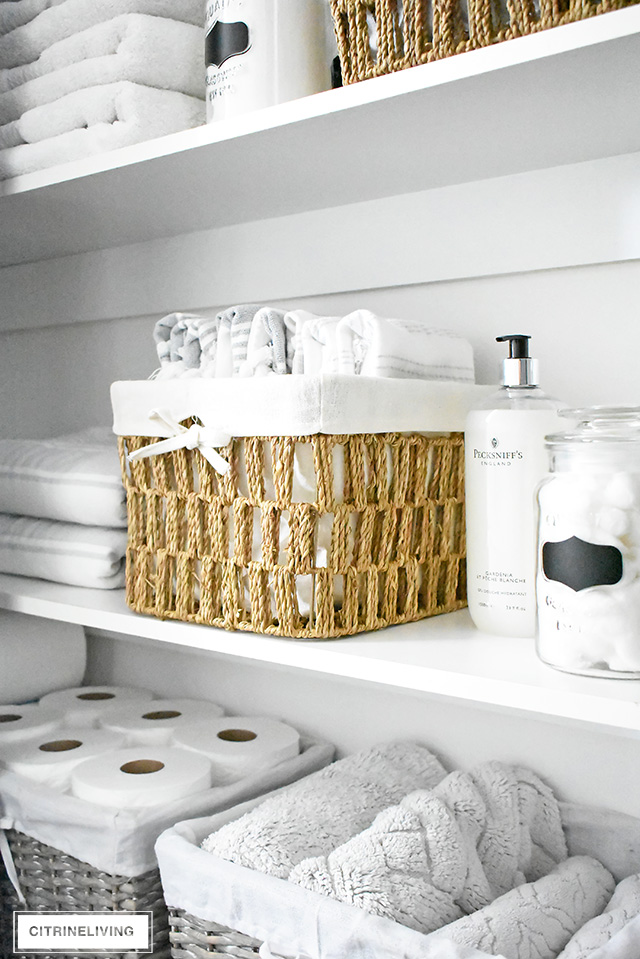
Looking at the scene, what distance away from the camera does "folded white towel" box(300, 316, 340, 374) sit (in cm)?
82

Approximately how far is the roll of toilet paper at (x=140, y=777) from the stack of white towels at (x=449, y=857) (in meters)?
0.08

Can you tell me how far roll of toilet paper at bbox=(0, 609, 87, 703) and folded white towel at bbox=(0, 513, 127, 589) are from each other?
11 centimetres

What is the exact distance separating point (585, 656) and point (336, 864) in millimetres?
286

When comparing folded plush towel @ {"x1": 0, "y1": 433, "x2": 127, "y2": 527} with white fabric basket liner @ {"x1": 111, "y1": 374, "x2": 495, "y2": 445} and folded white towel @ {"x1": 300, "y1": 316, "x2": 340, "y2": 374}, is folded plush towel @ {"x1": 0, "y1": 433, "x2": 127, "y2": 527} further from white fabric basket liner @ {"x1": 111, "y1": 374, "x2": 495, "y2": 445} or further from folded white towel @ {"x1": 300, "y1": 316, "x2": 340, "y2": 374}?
folded white towel @ {"x1": 300, "y1": 316, "x2": 340, "y2": 374}

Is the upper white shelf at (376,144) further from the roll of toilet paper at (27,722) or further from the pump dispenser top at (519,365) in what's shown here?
the roll of toilet paper at (27,722)

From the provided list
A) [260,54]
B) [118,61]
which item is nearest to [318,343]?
[260,54]

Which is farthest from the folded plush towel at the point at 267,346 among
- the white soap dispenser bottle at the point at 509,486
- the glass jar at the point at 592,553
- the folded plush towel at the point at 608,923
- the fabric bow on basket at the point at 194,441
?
the folded plush towel at the point at 608,923

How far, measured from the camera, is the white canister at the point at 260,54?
2.73 feet

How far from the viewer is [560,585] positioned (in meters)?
0.60

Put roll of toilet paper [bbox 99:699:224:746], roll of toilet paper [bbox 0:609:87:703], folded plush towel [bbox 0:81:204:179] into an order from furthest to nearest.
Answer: roll of toilet paper [bbox 0:609:87:703] → roll of toilet paper [bbox 99:699:224:746] → folded plush towel [bbox 0:81:204:179]

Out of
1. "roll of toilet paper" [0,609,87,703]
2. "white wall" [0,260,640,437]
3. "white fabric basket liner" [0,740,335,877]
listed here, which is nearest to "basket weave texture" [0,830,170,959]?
"white fabric basket liner" [0,740,335,877]

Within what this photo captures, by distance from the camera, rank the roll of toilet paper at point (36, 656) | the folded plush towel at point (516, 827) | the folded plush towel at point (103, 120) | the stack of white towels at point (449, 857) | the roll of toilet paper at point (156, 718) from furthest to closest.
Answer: the roll of toilet paper at point (36, 656) < the roll of toilet paper at point (156, 718) < the folded plush towel at point (103, 120) < the folded plush towel at point (516, 827) < the stack of white towels at point (449, 857)

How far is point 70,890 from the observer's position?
89 cm

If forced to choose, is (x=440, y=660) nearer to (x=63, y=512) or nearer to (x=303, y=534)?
(x=303, y=534)
